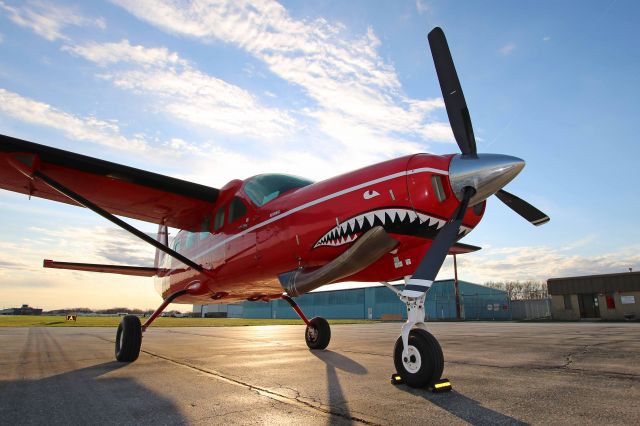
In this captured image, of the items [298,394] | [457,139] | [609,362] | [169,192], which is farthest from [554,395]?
[169,192]

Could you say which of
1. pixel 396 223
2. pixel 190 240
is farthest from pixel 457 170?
pixel 190 240

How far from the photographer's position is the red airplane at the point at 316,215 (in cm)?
455

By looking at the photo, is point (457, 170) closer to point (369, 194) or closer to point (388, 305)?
point (369, 194)

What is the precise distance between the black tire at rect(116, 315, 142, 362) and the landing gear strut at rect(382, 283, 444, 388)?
5599 millimetres

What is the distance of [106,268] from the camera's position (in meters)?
11.6

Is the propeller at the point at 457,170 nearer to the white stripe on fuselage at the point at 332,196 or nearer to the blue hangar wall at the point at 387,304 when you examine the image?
the white stripe on fuselage at the point at 332,196

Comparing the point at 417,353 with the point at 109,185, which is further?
the point at 109,185

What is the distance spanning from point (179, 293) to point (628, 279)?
47.1 meters

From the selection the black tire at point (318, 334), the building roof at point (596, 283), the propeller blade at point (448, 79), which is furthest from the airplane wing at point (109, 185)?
the building roof at point (596, 283)

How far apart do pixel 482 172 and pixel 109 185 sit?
6.98 meters

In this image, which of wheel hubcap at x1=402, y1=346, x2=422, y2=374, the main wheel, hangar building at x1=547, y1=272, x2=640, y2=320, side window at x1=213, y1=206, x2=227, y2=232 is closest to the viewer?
the main wheel

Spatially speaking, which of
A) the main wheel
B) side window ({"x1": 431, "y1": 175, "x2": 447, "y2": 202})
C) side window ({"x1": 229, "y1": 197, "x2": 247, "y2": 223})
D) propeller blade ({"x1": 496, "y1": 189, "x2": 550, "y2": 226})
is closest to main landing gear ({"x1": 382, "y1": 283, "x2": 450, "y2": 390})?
the main wheel

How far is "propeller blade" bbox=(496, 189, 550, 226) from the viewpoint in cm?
641

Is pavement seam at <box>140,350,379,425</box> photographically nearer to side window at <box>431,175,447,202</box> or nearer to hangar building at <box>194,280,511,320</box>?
side window at <box>431,175,447,202</box>
